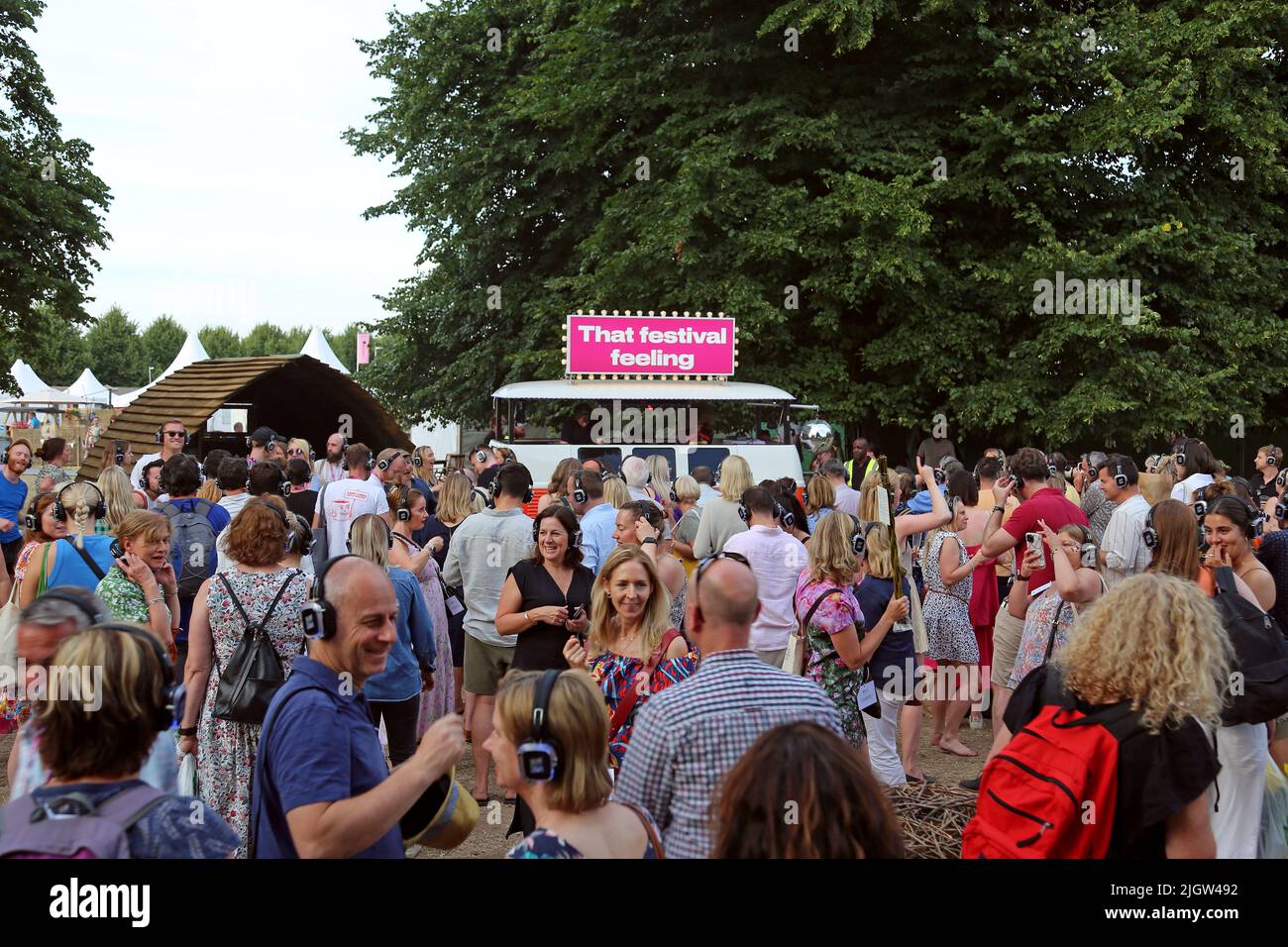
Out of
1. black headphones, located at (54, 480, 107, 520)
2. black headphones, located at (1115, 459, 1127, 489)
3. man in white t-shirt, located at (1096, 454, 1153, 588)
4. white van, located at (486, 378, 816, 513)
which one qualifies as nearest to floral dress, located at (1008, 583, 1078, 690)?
man in white t-shirt, located at (1096, 454, 1153, 588)

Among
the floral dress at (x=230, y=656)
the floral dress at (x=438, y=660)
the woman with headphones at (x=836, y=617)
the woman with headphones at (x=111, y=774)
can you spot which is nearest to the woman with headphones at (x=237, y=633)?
the floral dress at (x=230, y=656)

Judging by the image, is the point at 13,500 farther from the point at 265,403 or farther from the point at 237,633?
the point at 265,403

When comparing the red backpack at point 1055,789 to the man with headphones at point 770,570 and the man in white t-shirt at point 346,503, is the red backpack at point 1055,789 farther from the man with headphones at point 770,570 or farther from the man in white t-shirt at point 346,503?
the man in white t-shirt at point 346,503

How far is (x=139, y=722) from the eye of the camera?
2525mm

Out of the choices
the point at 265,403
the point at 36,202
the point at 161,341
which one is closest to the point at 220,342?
the point at 161,341

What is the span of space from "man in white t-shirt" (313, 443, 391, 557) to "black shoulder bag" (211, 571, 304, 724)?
3.85 metres

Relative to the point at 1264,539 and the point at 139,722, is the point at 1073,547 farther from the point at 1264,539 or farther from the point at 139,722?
the point at 139,722

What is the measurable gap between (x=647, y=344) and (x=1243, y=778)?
1210 centimetres

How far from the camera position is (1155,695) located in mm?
3154

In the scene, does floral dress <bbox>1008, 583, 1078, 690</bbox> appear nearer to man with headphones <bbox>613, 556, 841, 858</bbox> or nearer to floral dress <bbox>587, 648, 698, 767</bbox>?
floral dress <bbox>587, 648, 698, 767</bbox>

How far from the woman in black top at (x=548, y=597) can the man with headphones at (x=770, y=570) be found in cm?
105

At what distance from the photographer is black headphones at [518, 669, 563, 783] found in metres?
2.62
